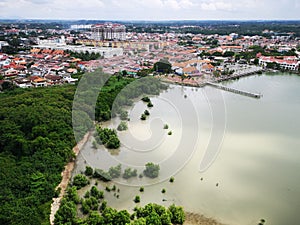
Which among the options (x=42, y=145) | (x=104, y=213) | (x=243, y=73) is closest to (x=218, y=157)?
(x=104, y=213)

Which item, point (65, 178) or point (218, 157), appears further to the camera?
point (218, 157)

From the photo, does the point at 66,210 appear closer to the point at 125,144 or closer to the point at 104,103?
the point at 125,144

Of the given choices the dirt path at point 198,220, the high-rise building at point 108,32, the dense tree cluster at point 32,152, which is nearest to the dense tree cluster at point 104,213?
the dirt path at point 198,220

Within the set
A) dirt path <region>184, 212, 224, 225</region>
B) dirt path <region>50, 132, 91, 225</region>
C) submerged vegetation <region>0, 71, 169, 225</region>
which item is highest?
submerged vegetation <region>0, 71, 169, 225</region>

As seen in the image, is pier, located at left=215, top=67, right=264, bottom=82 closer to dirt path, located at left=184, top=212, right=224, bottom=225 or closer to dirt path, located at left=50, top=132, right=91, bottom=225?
dirt path, located at left=50, top=132, right=91, bottom=225

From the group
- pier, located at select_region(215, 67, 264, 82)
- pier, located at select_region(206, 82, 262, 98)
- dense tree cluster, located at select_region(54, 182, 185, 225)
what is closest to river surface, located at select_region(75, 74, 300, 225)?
dense tree cluster, located at select_region(54, 182, 185, 225)

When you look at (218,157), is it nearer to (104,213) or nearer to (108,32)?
(104,213)

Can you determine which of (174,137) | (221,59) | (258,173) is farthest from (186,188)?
(221,59)

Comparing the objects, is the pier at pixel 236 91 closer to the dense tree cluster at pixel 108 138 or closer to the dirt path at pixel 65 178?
the dense tree cluster at pixel 108 138
